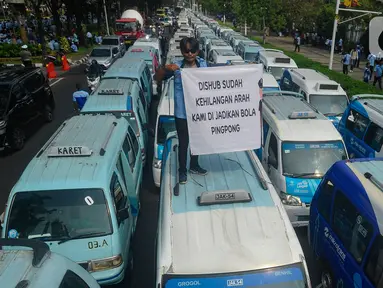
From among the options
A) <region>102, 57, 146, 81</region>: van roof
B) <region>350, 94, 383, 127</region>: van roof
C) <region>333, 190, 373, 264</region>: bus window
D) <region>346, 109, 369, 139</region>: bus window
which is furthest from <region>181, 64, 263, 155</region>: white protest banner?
<region>102, 57, 146, 81</region>: van roof

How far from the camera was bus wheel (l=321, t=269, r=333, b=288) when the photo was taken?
550cm

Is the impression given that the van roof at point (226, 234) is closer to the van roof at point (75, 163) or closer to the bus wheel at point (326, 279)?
the van roof at point (75, 163)

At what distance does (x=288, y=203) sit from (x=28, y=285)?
17.3 ft

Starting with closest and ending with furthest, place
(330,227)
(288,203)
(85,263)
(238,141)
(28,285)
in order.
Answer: (28,285), (238,141), (85,263), (330,227), (288,203)

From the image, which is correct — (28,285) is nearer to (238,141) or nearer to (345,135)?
(238,141)

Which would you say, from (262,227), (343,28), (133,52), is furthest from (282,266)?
(343,28)

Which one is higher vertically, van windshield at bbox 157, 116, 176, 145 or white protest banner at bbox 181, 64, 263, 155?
white protest banner at bbox 181, 64, 263, 155

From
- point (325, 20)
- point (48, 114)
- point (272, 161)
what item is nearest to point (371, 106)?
point (272, 161)

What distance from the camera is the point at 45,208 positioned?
5.30m

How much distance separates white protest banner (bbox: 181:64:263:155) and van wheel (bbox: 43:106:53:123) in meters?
10.7

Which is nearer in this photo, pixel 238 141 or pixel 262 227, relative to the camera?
pixel 262 227

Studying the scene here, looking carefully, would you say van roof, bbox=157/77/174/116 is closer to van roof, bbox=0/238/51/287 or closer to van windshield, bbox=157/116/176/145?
van windshield, bbox=157/116/176/145

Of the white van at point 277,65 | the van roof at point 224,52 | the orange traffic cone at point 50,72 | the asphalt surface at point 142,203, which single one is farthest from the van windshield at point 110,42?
the white van at point 277,65

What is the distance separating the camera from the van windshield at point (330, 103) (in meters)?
11.5
